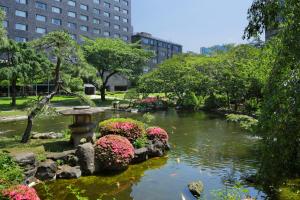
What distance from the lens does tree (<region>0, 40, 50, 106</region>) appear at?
35.8 meters

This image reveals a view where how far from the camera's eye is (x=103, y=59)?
48.7 metres

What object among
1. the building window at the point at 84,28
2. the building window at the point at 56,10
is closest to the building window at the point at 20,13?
the building window at the point at 56,10

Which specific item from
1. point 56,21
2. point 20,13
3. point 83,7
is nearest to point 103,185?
point 20,13

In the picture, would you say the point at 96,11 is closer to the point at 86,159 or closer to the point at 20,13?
the point at 20,13

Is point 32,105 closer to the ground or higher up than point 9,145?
higher up

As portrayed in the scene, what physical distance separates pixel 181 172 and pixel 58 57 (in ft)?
27.2

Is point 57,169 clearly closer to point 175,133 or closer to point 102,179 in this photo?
point 102,179

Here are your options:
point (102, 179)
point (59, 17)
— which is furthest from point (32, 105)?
point (59, 17)

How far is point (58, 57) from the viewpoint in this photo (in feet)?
54.7

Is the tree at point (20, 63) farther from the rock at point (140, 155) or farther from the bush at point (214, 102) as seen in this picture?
the rock at point (140, 155)

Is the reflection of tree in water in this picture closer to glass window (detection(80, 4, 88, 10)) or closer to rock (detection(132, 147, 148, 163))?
rock (detection(132, 147, 148, 163))

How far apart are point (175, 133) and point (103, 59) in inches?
1096

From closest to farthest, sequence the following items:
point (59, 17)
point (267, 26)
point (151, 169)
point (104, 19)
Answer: point (267, 26) < point (151, 169) < point (59, 17) < point (104, 19)

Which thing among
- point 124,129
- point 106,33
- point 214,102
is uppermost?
point 106,33
